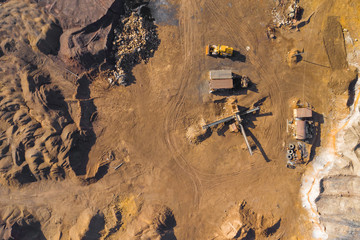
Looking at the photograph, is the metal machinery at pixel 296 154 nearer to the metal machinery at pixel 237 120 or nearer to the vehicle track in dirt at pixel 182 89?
the metal machinery at pixel 237 120

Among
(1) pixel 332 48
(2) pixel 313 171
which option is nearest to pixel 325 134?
(2) pixel 313 171

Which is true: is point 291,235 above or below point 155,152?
below

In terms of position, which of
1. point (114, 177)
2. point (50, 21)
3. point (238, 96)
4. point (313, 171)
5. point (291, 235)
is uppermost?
point (50, 21)

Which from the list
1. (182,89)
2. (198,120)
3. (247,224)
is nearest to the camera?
(247,224)

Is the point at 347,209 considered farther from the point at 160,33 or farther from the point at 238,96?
the point at 160,33

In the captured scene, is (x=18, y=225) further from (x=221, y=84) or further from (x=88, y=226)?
(x=221, y=84)

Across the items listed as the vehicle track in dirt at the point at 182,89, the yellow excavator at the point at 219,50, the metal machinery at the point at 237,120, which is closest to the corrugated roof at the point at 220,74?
the yellow excavator at the point at 219,50

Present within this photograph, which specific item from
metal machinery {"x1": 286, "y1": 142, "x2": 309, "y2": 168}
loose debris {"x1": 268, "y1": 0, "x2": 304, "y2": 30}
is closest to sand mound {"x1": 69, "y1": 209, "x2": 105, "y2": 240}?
metal machinery {"x1": 286, "y1": 142, "x2": 309, "y2": 168}

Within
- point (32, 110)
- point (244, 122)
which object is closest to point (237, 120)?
point (244, 122)
